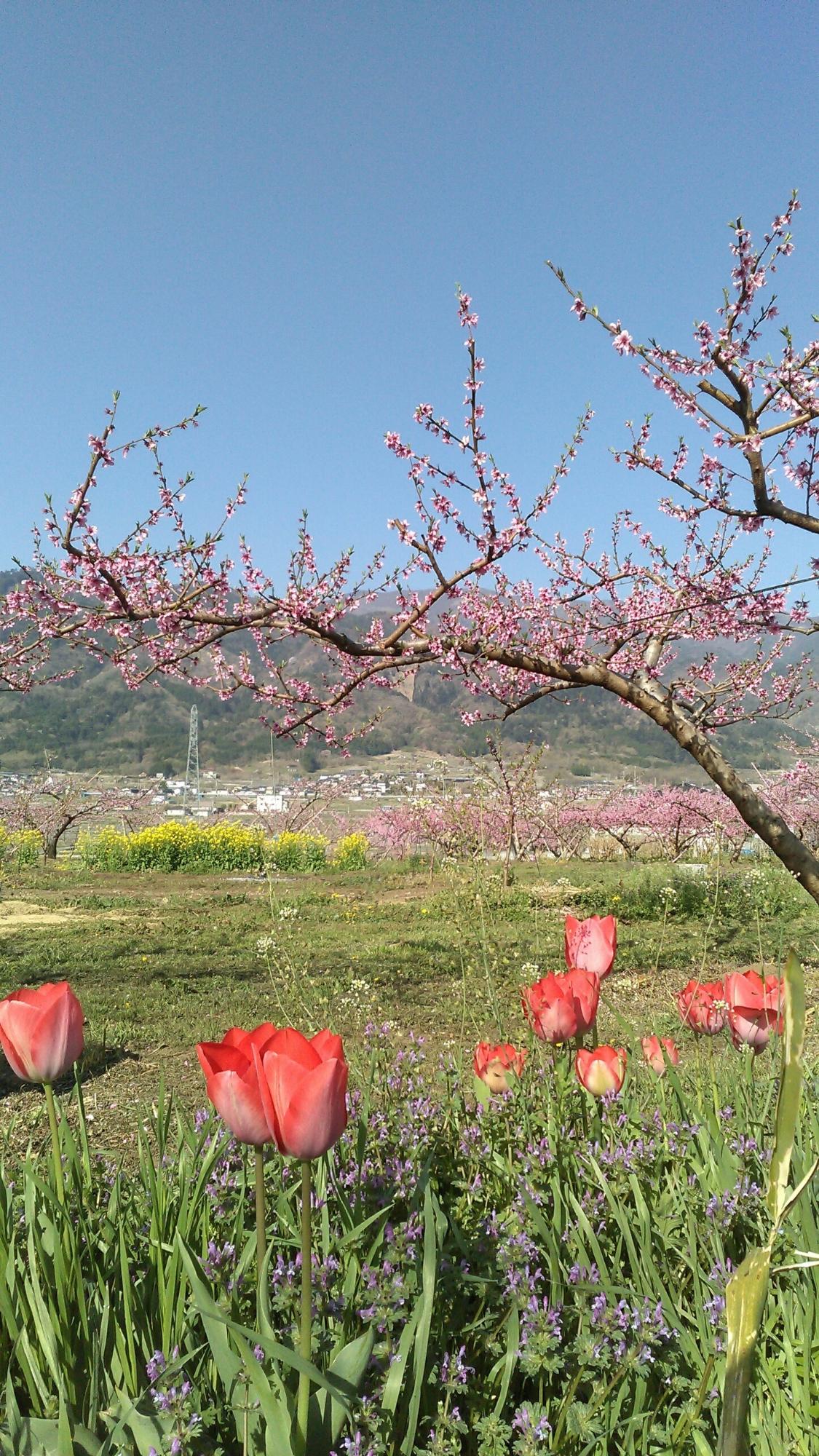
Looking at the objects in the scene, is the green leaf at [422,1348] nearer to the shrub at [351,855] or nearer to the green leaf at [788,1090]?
the green leaf at [788,1090]

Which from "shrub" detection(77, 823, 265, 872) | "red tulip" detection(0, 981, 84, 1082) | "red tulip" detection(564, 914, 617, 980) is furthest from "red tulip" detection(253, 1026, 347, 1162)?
"shrub" detection(77, 823, 265, 872)

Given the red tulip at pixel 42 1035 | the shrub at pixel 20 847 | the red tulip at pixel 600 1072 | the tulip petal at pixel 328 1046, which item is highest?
the tulip petal at pixel 328 1046

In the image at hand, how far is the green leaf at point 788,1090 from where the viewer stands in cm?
32

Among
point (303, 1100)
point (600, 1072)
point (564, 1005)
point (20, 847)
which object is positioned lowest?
point (20, 847)

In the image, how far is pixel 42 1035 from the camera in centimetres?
131

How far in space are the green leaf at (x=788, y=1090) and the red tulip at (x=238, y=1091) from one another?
78cm

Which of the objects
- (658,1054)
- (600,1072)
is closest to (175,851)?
(658,1054)

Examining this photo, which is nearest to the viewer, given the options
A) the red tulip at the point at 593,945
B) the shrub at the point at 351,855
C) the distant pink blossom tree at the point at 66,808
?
the red tulip at the point at 593,945

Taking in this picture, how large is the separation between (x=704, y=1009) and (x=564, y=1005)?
2.02 feet

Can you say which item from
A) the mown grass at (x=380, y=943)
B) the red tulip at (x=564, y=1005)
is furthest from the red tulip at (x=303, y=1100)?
the mown grass at (x=380, y=943)

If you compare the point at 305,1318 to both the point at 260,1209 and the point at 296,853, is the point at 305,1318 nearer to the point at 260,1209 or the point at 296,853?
the point at 260,1209

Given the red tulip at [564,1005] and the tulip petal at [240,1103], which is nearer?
the tulip petal at [240,1103]

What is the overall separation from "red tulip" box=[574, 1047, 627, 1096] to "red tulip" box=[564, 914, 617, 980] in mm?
177

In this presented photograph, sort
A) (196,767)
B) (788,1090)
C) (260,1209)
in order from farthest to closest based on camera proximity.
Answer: (196,767), (260,1209), (788,1090)
